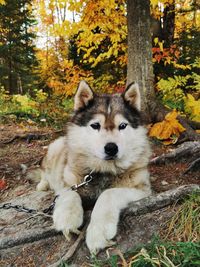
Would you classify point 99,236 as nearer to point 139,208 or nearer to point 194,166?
point 139,208

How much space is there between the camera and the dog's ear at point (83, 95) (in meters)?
3.81

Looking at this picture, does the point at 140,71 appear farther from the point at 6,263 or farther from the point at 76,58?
the point at 76,58

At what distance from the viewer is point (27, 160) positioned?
657 cm

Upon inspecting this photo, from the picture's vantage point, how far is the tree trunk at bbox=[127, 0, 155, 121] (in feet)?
23.1

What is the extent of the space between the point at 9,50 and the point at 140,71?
59.4ft

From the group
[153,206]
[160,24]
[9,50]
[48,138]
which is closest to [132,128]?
[153,206]

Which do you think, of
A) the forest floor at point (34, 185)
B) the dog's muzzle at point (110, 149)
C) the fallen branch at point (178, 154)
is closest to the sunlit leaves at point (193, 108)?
the forest floor at point (34, 185)

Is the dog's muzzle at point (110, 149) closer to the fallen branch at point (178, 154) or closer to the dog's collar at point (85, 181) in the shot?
the dog's collar at point (85, 181)

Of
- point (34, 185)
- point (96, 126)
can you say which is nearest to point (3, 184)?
point (34, 185)

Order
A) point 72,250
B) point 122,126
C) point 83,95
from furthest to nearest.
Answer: point 83,95, point 122,126, point 72,250

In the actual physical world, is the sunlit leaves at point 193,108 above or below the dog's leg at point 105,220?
above

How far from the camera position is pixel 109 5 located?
26.0 ft

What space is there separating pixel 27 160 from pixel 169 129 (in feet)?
8.48

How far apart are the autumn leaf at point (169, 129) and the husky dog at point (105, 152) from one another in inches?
105
